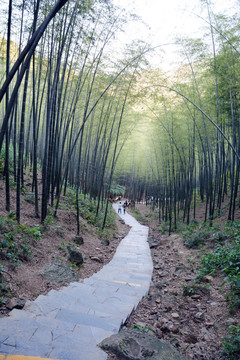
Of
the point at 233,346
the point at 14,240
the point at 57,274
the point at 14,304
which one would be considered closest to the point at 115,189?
the point at 14,240

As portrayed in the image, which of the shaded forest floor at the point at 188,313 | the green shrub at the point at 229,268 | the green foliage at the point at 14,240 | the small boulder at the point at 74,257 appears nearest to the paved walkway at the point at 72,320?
the shaded forest floor at the point at 188,313

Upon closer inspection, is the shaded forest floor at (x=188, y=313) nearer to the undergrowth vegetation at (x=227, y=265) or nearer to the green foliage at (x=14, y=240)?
the undergrowth vegetation at (x=227, y=265)

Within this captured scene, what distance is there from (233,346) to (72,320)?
4.45 ft

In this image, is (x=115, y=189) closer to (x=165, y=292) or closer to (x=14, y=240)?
(x=165, y=292)

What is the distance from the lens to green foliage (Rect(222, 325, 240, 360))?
168 centimetres

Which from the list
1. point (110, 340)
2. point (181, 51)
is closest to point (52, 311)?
point (110, 340)

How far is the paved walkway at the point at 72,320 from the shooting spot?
1.38 m

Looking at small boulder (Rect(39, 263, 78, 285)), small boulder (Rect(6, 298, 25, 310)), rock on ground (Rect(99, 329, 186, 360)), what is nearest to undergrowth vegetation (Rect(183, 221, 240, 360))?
rock on ground (Rect(99, 329, 186, 360))

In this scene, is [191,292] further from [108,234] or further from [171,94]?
[171,94]

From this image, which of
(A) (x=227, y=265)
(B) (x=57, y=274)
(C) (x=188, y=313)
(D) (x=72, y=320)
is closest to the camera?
(D) (x=72, y=320)

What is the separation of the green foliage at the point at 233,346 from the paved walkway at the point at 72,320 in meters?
0.91

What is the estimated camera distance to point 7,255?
2.56m

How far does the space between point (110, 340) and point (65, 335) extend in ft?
1.11

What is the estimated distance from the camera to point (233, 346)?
5.51 feet
